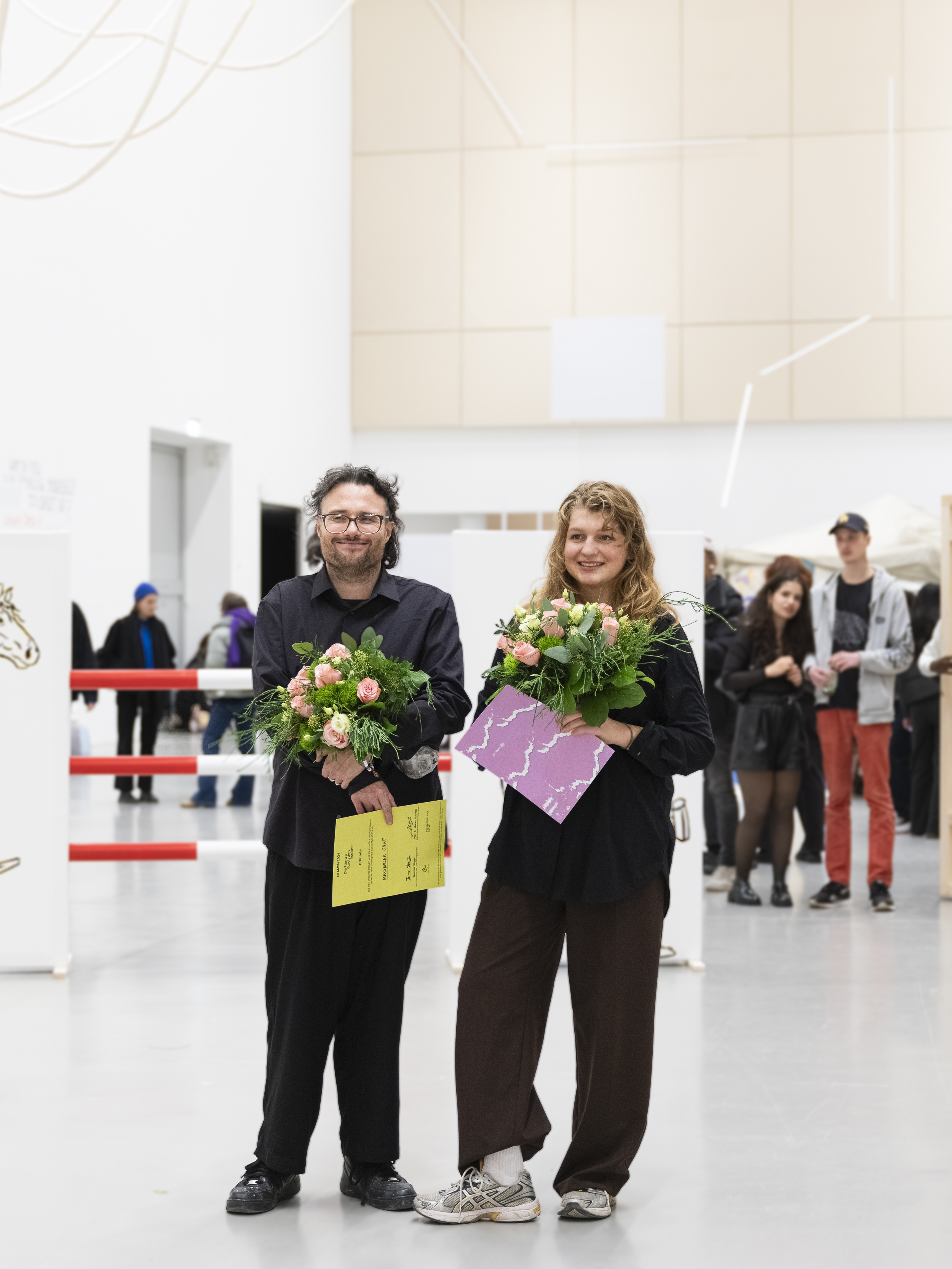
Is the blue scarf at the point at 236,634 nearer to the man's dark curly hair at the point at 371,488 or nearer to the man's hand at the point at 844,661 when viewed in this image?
the man's hand at the point at 844,661

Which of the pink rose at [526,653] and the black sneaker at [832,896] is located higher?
the pink rose at [526,653]

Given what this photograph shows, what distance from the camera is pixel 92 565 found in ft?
43.8

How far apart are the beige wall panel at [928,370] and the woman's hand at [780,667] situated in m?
11.7

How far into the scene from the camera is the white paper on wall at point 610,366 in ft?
57.6

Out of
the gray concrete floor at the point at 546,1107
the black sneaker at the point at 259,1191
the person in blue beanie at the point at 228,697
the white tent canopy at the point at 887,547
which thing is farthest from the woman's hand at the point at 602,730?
the white tent canopy at the point at 887,547

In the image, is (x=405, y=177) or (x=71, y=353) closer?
(x=71, y=353)

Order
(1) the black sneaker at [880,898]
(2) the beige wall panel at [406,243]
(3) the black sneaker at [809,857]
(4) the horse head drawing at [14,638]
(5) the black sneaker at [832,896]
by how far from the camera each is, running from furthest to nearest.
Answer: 1. (2) the beige wall panel at [406,243]
2. (3) the black sneaker at [809,857]
3. (5) the black sneaker at [832,896]
4. (1) the black sneaker at [880,898]
5. (4) the horse head drawing at [14,638]

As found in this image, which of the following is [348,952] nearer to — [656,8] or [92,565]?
[92,565]

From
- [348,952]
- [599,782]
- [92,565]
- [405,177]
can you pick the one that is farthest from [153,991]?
[405,177]

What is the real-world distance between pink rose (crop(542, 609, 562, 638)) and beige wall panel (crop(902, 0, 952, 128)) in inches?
638

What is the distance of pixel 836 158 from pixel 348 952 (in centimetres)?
1623

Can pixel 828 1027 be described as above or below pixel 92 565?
below

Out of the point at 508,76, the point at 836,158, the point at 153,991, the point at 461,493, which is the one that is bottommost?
the point at 153,991

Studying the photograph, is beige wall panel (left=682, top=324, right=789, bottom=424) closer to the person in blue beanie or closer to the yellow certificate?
the person in blue beanie
